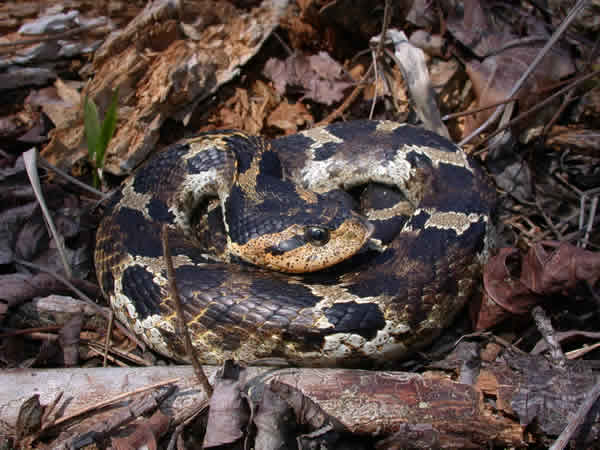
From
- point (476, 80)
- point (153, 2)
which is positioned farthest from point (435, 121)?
point (153, 2)

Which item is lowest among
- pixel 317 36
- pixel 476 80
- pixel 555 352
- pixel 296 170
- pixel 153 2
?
pixel 555 352

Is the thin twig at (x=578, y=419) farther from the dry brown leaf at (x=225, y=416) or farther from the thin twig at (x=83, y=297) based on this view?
the thin twig at (x=83, y=297)

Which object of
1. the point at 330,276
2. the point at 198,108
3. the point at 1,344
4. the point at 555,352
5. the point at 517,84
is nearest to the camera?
the point at 555,352

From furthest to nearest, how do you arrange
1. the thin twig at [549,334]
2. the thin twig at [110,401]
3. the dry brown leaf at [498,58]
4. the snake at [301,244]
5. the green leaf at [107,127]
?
the dry brown leaf at [498,58] < the green leaf at [107,127] < the snake at [301,244] < the thin twig at [549,334] < the thin twig at [110,401]

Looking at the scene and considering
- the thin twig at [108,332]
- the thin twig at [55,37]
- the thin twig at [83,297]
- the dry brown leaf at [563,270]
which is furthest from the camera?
the thin twig at [55,37]

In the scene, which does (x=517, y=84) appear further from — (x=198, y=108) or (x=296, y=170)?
(x=198, y=108)

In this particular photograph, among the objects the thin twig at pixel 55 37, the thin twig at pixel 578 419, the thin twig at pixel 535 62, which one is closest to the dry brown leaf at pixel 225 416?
the thin twig at pixel 578 419
